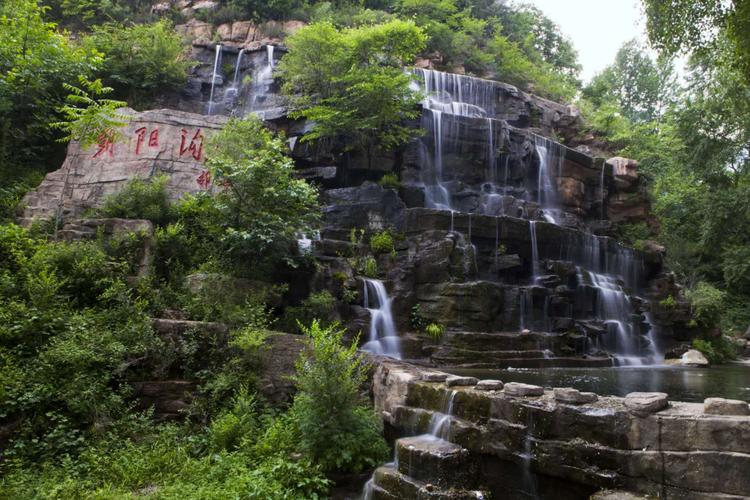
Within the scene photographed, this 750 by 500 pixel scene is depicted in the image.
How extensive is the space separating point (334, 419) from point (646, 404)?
3384 mm

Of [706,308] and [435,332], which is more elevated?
[706,308]

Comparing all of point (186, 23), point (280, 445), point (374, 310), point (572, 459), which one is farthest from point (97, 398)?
point (186, 23)

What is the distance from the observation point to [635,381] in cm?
1011

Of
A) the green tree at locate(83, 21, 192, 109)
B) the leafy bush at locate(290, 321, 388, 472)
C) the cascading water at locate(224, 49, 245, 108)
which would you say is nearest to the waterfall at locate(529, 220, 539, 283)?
the leafy bush at locate(290, 321, 388, 472)

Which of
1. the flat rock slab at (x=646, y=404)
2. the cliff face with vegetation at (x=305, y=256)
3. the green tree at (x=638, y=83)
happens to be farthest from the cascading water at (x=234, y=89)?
the green tree at (x=638, y=83)

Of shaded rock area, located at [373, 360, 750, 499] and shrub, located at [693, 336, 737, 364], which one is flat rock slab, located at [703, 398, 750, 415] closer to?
shaded rock area, located at [373, 360, 750, 499]

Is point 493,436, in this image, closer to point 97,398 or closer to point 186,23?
point 97,398

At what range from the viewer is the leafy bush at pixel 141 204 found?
37.4ft

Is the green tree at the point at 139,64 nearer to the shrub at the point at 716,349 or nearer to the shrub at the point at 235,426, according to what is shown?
the shrub at the point at 235,426

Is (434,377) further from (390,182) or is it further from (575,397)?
(390,182)

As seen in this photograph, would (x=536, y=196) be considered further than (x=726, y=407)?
Yes

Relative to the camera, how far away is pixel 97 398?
629 centimetres

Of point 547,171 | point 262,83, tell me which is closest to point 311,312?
point 547,171

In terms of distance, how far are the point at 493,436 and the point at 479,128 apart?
17.5 m
